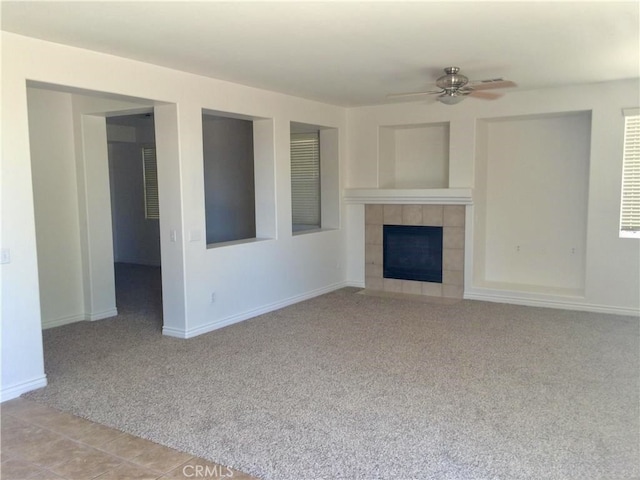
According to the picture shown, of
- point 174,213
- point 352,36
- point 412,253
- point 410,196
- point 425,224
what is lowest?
point 412,253

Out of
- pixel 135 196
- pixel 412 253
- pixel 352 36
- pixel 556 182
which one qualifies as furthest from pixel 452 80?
pixel 135 196

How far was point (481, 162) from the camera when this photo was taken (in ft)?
21.7

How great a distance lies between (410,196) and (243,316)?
2697mm

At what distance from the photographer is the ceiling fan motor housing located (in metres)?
4.73

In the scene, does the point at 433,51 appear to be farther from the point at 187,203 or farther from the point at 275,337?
the point at 275,337

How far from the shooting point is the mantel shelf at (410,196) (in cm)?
643

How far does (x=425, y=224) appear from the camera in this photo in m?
6.83

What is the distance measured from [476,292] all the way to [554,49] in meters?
3.28

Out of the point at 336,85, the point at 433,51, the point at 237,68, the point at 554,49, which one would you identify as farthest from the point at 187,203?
the point at 554,49

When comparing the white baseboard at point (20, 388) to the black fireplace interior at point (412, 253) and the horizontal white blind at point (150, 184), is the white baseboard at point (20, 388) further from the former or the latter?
the horizontal white blind at point (150, 184)

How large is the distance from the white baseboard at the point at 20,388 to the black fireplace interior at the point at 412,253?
4560 mm

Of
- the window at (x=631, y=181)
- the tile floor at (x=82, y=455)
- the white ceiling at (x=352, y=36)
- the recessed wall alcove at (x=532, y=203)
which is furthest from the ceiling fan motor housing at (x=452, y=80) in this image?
the tile floor at (x=82, y=455)

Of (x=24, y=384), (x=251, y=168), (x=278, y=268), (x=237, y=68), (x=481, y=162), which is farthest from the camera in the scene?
(x=251, y=168)

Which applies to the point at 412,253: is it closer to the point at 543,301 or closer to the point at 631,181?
the point at 543,301
